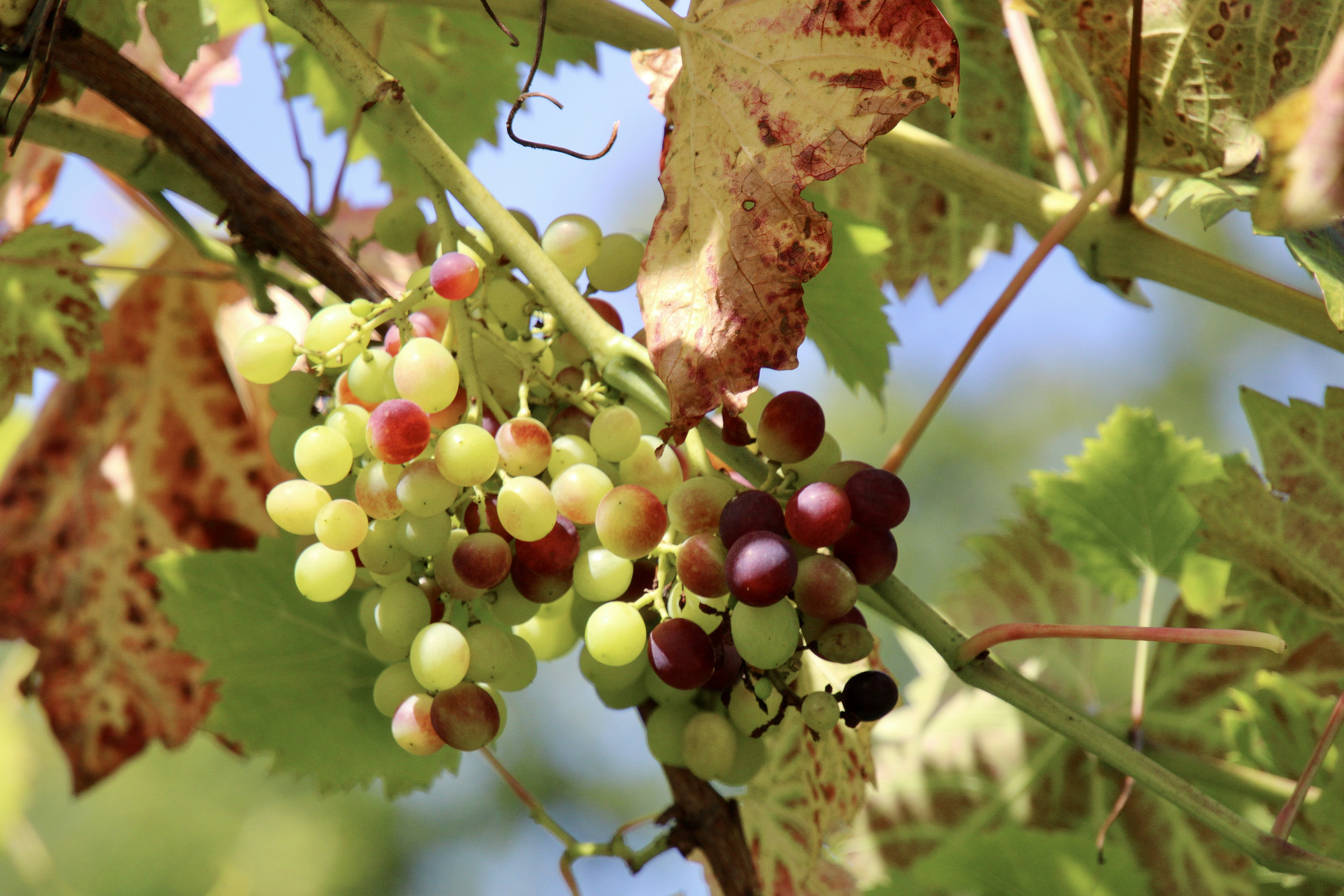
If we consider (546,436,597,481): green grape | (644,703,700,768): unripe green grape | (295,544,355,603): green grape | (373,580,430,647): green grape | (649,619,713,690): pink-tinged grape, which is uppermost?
(546,436,597,481): green grape

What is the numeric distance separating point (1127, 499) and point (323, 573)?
0.52 m

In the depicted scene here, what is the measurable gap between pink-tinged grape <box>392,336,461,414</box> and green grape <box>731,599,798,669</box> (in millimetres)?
137

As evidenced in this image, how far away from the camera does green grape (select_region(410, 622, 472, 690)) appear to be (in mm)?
371

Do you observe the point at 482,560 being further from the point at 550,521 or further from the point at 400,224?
the point at 400,224

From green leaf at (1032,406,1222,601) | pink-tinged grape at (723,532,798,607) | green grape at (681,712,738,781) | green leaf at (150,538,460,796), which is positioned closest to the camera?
pink-tinged grape at (723,532,798,607)

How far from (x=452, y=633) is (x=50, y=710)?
17.7 inches

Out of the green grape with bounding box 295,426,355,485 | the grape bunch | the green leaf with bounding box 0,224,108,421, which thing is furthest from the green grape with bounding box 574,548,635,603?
the green leaf with bounding box 0,224,108,421

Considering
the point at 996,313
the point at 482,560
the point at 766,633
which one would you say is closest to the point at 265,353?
the point at 482,560

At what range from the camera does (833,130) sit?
339 millimetres

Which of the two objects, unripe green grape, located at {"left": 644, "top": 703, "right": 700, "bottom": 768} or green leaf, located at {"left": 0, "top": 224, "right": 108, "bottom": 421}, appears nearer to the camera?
unripe green grape, located at {"left": 644, "top": 703, "right": 700, "bottom": 768}

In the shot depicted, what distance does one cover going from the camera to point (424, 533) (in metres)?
0.38

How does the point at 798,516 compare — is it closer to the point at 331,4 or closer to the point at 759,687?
the point at 759,687

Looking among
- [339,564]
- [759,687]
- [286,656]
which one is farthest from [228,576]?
[759,687]

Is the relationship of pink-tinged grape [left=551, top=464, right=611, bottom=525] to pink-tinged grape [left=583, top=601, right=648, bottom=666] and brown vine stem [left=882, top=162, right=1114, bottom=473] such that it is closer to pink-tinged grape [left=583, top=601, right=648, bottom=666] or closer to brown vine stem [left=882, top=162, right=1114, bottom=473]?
pink-tinged grape [left=583, top=601, right=648, bottom=666]
